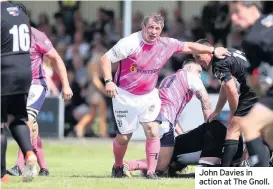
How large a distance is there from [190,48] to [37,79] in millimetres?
2145

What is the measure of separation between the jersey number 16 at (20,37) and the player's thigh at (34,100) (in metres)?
1.89

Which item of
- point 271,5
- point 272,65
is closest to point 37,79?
point 272,65

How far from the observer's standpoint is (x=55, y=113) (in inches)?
863

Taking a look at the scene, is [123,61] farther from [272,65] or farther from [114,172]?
[272,65]

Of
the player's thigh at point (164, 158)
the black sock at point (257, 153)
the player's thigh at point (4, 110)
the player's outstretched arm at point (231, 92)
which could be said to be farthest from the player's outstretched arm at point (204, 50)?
the player's thigh at point (4, 110)

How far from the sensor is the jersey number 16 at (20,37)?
10773 mm

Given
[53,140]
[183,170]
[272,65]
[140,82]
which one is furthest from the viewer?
[53,140]

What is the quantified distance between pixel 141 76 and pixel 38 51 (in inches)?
56.7

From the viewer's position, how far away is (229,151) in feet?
41.8

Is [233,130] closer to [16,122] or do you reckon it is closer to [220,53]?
[220,53]

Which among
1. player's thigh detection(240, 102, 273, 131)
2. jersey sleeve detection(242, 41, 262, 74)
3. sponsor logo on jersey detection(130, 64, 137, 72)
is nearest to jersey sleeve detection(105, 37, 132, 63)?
sponsor logo on jersey detection(130, 64, 137, 72)

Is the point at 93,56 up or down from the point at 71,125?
up

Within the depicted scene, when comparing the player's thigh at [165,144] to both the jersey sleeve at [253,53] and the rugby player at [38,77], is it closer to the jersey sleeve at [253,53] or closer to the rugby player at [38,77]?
the rugby player at [38,77]

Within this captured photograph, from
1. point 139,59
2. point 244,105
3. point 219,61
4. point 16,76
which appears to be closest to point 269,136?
point 244,105
